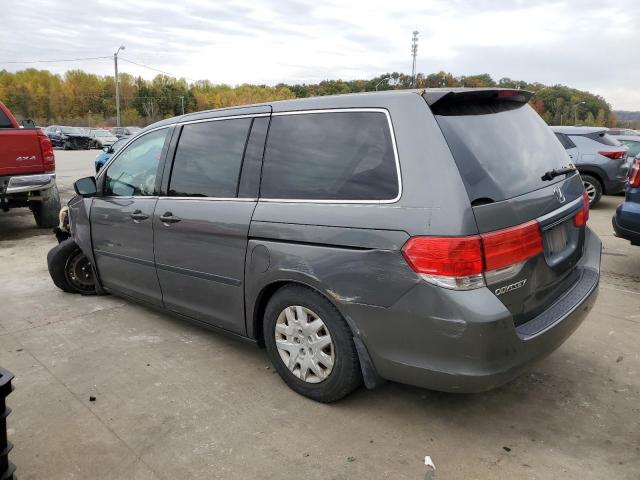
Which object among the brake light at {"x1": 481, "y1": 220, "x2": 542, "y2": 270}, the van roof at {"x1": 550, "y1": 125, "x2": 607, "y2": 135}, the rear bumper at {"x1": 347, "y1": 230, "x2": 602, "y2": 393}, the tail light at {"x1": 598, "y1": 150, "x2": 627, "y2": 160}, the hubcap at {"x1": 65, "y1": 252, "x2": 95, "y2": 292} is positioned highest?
the van roof at {"x1": 550, "y1": 125, "x2": 607, "y2": 135}

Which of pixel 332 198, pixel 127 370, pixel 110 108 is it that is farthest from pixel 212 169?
pixel 110 108

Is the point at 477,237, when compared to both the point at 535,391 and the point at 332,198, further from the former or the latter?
the point at 535,391

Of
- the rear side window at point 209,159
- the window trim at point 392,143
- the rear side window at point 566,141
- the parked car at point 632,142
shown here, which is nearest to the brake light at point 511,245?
the window trim at point 392,143

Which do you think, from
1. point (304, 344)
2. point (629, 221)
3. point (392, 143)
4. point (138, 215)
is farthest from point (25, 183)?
point (629, 221)

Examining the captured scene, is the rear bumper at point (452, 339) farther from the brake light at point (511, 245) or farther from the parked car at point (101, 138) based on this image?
the parked car at point (101, 138)

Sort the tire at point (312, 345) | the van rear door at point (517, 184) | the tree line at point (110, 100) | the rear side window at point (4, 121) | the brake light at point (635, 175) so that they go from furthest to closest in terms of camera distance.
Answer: the tree line at point (110, 100), the rear side window at point (4, 121), the brake light at point (635, 175), the tire at point (312, 345), the van rear door at point (517, 184)

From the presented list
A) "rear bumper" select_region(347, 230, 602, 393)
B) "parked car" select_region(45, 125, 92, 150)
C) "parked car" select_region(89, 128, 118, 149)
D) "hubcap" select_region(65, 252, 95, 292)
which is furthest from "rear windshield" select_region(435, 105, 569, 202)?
"parked car" select_region(45, 125, 92, 150)

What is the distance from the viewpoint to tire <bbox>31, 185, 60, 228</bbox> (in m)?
8.02

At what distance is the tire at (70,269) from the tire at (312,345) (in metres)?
2.66

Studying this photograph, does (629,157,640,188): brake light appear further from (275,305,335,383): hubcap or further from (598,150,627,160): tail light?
(598,150,627,160): tail light

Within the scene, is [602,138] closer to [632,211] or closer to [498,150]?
[632,211]

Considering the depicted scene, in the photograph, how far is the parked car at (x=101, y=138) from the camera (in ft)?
125

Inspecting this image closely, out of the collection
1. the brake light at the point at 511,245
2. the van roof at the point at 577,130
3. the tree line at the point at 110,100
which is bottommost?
the brake light at the point at 511,245

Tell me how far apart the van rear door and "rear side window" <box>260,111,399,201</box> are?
1.07 feet
